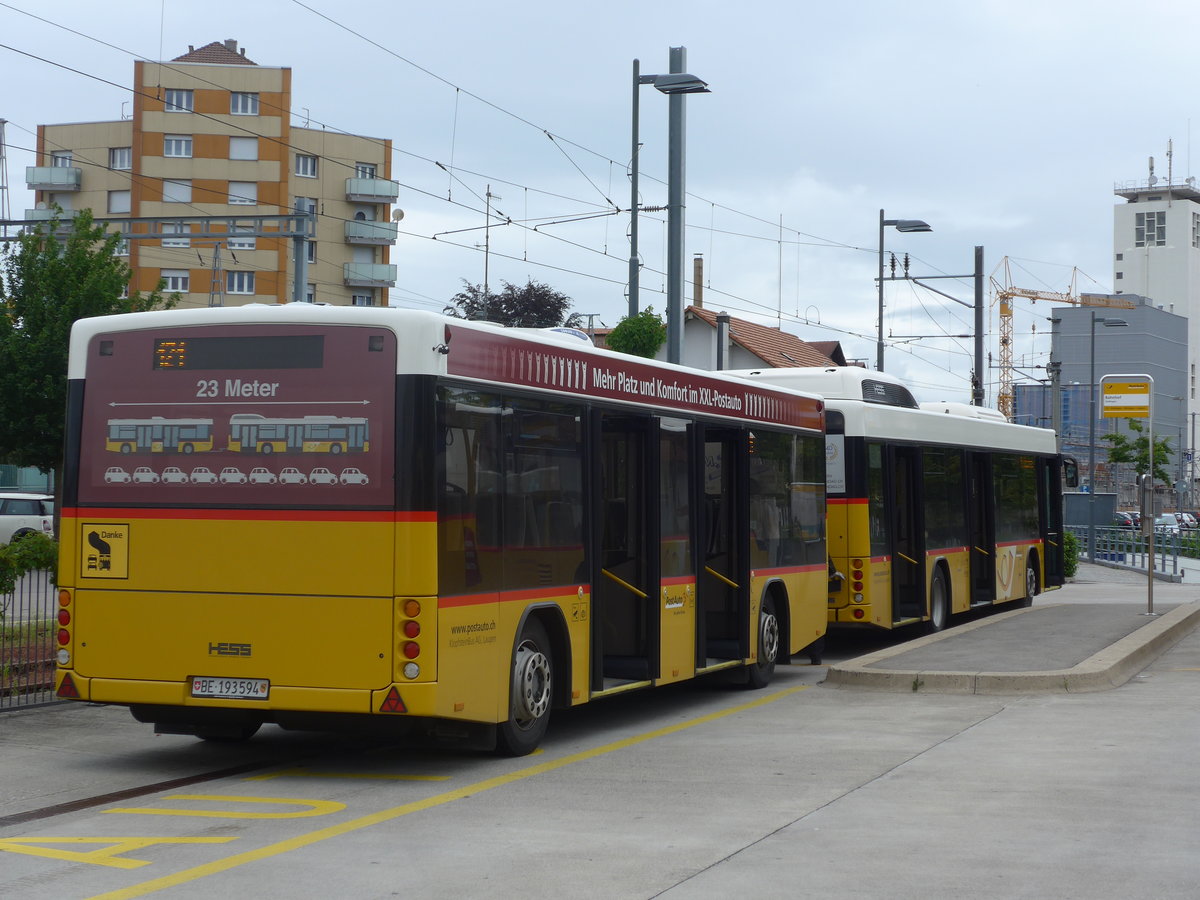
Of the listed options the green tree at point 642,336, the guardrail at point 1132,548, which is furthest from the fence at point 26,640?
the guardrail at point 1132,548

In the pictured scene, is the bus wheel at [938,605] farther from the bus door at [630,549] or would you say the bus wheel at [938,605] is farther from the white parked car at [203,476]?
the white parked car at [203,476]

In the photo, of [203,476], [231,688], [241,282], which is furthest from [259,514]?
[241,282]

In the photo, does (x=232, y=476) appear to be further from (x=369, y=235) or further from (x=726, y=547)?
(x=369, y=235)

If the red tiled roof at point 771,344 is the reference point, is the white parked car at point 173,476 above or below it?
below

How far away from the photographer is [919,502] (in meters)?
20.0

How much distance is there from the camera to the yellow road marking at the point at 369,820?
22.9 feet

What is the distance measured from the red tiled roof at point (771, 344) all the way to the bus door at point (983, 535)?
150ft

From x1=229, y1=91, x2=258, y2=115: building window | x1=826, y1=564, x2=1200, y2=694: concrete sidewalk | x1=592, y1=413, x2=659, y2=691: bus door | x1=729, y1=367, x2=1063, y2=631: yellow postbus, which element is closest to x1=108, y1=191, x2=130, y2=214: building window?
x1=229, y1=91, x2=258, y2=115: building window

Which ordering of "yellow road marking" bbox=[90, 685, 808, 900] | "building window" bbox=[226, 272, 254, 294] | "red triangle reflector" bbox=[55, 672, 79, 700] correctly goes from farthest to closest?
"building window" bbox=[226, 272, 254, 294]
"red triangle reflector" bbox=[55, 672, 79, 700]
"yellow road marking" bbox=[90, 685, 808, 900]

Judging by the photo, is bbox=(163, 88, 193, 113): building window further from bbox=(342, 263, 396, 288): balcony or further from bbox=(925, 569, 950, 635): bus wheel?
bbox=(925, 569, 950, 635): bus wheel

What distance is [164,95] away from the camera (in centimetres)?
7769

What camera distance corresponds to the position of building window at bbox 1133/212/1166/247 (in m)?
174

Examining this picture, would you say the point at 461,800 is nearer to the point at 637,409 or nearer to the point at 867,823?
the point at 867,823

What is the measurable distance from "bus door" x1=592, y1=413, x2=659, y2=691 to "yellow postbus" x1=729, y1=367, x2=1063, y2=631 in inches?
219
